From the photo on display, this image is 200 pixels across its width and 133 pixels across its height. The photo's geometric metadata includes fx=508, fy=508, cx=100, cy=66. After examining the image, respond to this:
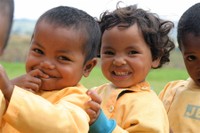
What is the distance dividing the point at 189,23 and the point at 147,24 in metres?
0.24

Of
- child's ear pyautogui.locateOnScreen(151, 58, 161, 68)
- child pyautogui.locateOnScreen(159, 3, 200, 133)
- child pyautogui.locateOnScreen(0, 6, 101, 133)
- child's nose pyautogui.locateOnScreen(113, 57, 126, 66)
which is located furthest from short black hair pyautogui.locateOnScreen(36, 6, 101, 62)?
child pyautogui.locateOnScreen(159, 3, 200, 133)

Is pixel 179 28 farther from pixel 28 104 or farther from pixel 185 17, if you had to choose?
pixel 28 104

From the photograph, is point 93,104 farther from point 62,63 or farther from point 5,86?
point 5,86

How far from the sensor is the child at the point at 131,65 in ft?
7.85

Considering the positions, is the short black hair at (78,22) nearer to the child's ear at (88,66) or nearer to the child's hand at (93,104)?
the child's ear at (88,66)

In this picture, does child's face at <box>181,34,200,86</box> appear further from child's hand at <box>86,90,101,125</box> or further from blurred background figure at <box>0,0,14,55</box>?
blurred background figure at <box>0,0,14,55</box>

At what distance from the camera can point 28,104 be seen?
186cm

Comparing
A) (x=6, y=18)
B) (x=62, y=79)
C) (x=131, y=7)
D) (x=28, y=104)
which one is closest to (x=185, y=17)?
(x=131, y=7)

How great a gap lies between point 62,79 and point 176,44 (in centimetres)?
105

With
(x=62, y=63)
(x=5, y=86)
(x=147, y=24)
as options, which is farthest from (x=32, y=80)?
(x=147, y=24)

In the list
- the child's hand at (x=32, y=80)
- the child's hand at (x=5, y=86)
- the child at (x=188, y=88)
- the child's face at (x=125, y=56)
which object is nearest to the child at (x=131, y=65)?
the child's face at (x=125, y=56)

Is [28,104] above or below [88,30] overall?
below

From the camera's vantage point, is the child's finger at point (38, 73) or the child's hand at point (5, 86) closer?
the child's hand at point (5, 86)

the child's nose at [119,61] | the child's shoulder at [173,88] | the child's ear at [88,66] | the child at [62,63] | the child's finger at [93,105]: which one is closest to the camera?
the child at [62,63]
